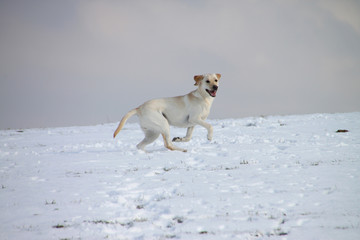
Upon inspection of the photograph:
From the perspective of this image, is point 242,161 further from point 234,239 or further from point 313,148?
point 234,239

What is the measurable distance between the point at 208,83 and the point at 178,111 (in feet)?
3.58

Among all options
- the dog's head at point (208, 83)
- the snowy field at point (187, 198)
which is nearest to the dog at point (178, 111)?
the dog's head at point (208, 83)

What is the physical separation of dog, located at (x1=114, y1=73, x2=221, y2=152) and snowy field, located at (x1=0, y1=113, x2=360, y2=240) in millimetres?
1190

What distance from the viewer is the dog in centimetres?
752

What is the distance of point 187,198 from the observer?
384cm

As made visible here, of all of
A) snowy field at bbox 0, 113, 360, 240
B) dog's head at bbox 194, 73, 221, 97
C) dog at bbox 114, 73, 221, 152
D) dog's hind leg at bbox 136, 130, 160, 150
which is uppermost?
dog's head at bbox 194, 73, 221, 97

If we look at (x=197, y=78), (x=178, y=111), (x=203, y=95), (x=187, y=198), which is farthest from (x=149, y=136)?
(x=187, y=198)

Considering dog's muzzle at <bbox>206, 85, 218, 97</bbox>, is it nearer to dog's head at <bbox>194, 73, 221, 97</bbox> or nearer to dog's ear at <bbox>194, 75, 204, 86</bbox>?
dog's head at <bbox>194, 73, 221, 97</bbox>

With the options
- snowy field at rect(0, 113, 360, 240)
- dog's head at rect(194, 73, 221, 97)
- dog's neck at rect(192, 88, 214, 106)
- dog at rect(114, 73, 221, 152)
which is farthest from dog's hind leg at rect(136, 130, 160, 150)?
dog's head at rect(194, 73, 221, 97)

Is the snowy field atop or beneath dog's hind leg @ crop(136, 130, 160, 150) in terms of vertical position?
beneath

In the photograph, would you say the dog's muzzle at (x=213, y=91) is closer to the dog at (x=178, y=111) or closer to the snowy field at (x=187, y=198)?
the dog at (x=178, y=111)

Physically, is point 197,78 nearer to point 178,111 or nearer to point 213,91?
point 213,91

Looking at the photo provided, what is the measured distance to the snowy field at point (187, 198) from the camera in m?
2.89

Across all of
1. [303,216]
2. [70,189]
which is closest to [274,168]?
[303,216]
